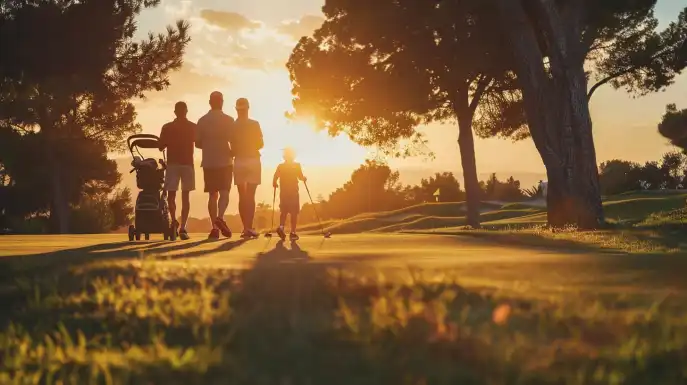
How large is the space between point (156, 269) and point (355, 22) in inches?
879

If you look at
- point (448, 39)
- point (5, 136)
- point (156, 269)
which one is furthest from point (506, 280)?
point (5, 136)

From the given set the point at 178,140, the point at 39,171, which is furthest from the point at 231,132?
the point at 39,171

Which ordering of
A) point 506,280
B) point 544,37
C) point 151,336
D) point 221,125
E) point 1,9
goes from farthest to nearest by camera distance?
point 544,37 < point 1,9 < point 221,125 < point 506,280 < point 151,336

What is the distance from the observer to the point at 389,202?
79.0 metres

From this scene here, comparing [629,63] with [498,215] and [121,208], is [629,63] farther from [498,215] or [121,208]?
[121,208]

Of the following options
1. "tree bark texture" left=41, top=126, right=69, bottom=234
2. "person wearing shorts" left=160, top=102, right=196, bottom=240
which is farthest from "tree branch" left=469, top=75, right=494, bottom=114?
"tree bark texture" left=41, top=126, right=69, bottom=234

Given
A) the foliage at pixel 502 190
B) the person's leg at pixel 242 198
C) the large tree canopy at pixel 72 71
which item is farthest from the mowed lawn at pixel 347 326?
the foliage at pixel 502 190

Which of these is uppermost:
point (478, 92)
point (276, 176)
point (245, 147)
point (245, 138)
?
point (478, 92)

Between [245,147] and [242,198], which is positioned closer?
[245,147]

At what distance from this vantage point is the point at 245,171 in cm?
1442

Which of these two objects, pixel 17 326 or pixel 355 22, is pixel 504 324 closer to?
pixel 17 326

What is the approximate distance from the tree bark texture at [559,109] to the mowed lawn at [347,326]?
38.0ft

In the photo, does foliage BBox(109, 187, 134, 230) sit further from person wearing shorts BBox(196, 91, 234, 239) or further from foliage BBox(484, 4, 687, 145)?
person wearing shorts BBox(196, 91, 234, 239)

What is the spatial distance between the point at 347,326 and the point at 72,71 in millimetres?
14111
